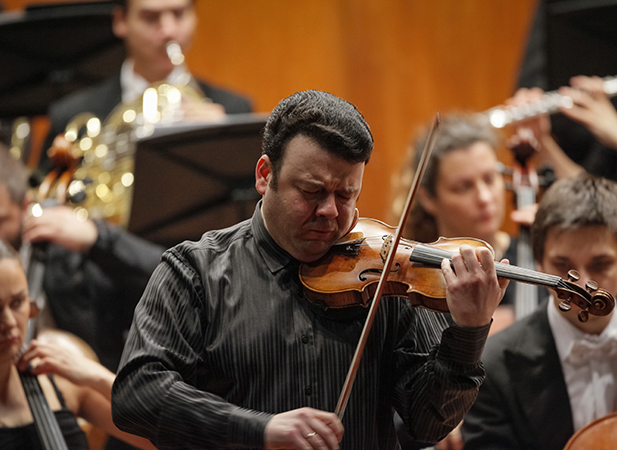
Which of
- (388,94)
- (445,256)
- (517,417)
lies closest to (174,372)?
(445,256)

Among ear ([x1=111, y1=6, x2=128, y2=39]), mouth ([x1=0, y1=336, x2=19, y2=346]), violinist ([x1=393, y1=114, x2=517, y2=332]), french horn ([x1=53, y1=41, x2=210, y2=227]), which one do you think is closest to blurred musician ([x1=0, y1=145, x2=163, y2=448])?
french horn ([x1=53, y1=41, x2=210, y2=227])

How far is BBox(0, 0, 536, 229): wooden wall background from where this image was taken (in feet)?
14.4

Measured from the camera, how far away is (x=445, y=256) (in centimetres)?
140

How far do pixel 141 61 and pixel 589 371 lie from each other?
2.22 m

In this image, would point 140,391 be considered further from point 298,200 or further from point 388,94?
point 388,94

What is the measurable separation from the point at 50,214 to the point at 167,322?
128 cm

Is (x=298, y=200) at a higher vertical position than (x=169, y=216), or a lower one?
higher

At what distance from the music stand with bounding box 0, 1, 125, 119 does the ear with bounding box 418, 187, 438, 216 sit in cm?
143

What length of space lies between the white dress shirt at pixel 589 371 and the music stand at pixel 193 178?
3.54ft

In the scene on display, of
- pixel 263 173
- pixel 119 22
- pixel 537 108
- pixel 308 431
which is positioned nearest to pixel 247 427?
pixel 308 431

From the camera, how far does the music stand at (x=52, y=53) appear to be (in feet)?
10.6

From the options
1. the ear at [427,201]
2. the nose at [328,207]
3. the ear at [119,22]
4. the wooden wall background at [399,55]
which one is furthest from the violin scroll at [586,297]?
the wooden wall background at [399,55]

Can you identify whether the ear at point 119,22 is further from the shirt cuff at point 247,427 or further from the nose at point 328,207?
the shirt cuff at point 247,427

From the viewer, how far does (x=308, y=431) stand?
1.19 metres
